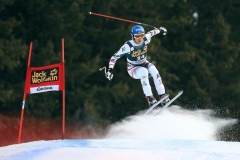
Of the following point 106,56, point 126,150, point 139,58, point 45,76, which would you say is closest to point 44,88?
Answer: point 45,76

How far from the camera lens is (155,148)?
13672 millimetres

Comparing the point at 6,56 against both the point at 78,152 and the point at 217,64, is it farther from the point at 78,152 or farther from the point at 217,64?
the point at 78,152

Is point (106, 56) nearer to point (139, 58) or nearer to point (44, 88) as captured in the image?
point (139, 58)

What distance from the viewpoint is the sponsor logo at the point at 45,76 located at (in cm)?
1523

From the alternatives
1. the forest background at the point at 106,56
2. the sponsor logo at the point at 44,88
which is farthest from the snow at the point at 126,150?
the forest background at the point at 106,56

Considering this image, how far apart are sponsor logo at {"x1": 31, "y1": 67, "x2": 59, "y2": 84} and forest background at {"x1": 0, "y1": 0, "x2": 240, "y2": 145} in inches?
332

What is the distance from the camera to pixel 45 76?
15406 mm

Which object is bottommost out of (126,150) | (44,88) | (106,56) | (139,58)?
(126,150)

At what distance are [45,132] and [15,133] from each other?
52.6 inches

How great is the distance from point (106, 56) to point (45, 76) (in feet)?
49.5

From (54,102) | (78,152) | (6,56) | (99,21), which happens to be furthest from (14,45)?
(78,152)

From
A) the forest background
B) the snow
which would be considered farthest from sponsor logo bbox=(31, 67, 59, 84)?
the forest background

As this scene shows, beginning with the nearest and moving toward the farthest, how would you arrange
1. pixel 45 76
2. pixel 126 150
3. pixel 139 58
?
pixel 126 150 → pixel 45 76 → pixel 139 58

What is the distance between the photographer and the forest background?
26.5 m
